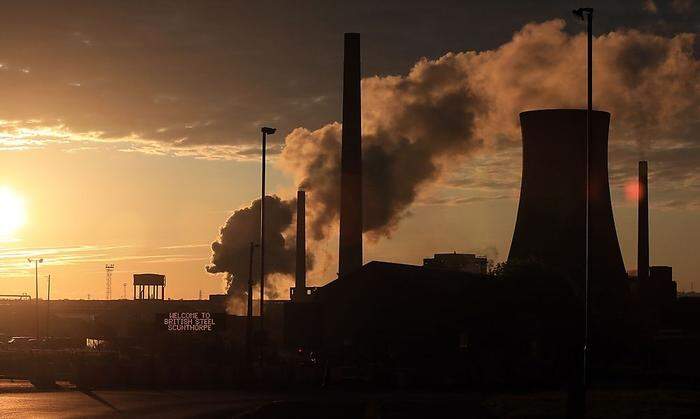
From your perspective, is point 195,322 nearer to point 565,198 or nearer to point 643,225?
point 565,198

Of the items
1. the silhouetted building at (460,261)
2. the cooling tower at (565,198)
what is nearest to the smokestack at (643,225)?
the cooling tower at (565,198)

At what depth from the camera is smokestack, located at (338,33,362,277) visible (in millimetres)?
82625

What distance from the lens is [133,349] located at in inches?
3216

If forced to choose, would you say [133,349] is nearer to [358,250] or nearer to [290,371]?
[358,250]

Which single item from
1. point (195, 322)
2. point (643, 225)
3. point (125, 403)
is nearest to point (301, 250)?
point (643, 225)

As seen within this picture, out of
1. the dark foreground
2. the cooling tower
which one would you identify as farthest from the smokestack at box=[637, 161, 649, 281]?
the dark foreground

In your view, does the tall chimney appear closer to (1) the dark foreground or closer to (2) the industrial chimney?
(2) the industrial chimney

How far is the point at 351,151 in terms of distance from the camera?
83312 mm

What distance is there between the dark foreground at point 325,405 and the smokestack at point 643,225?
7158 cm

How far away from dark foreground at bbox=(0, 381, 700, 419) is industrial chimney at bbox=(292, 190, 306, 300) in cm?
7535

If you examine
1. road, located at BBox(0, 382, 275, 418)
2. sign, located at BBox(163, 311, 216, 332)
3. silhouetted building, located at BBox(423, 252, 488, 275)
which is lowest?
road, located at BBox(0, 382, 275, 418)

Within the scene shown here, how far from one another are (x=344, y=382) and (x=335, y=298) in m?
24.8

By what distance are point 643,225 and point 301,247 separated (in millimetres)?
37563

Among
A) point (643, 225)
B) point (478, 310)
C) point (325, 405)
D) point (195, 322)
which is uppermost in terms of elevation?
point (643, 225)
